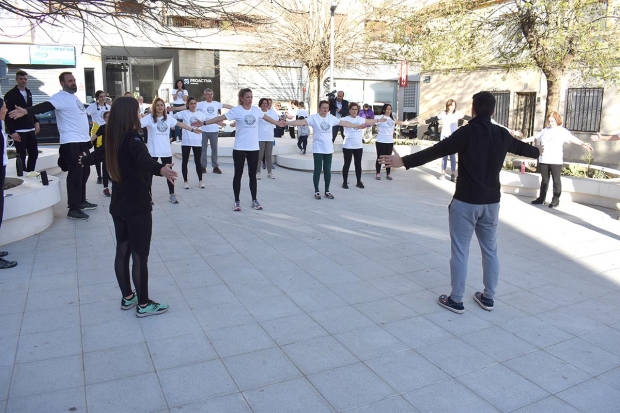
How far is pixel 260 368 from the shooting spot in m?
3.53

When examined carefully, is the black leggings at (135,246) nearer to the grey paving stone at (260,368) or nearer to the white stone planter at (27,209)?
the grey paving stone at (260,368)

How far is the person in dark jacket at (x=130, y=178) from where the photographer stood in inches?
157

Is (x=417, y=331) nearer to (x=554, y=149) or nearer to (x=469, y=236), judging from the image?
(x=469, y=236)

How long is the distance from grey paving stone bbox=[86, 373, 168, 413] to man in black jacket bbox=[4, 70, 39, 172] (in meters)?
6.15

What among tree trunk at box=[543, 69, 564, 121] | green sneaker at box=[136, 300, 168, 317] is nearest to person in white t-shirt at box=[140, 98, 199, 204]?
green sneaker at box=[136, 300, 168, 317]

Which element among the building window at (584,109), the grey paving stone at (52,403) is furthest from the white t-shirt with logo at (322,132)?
the building window at (584,109)

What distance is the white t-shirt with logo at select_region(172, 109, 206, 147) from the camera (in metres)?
9.99

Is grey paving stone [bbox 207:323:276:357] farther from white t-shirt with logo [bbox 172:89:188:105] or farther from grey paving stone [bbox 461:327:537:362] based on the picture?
white t-shirt with logo [bbox 172:89:188:105]

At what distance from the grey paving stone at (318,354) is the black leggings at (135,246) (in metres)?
1.35

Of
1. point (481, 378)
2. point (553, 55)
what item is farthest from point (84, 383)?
point (553, 55)

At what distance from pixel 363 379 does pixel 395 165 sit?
1.84m

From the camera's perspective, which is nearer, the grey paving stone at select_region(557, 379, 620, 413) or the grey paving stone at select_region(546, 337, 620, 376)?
the grey paving stone at select_region(557, 379, 620, 413)

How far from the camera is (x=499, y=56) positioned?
12.2 metres

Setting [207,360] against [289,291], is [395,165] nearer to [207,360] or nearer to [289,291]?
[289,291]
